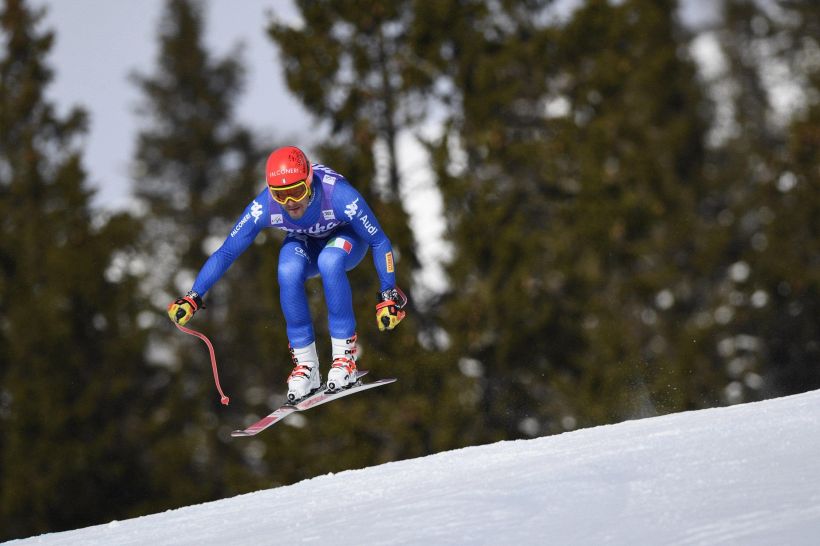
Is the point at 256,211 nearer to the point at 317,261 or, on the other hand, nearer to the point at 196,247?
the point at 317,261

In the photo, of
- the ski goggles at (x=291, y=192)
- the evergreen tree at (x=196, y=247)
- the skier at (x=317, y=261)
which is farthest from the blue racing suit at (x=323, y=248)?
the evergreen tree at (x=196, y=247)

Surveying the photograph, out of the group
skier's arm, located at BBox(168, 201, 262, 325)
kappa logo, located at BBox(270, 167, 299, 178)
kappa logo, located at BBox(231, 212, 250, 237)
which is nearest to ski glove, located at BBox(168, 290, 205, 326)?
skier's arm, located at BBox(168, 201, 262, 325)

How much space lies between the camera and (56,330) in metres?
20.0

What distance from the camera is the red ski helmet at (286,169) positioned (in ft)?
22.0

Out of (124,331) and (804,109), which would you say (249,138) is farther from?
(804,109)

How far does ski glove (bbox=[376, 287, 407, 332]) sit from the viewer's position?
6934mm

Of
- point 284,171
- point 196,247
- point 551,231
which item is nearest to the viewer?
point 284,171

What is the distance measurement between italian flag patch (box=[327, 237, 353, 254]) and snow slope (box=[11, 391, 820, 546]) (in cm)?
144

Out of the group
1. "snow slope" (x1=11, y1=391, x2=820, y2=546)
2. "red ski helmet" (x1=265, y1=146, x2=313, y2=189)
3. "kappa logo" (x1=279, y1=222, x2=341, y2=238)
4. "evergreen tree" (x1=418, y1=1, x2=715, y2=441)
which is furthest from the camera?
"evergreen tree" (x1=418, y1=1, x2=715, y2=441)

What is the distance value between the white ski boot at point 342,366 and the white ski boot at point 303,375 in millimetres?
128

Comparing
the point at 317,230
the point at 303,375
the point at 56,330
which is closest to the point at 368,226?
the point at 317,230

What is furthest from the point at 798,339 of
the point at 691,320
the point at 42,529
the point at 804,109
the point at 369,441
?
the point at 42,529

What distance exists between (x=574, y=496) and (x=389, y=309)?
240 centimetres

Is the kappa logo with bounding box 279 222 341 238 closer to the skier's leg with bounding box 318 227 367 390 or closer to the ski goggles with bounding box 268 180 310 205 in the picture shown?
the skier's leg with bounding box 318 227 367 390
